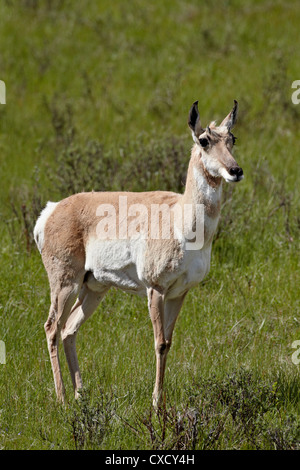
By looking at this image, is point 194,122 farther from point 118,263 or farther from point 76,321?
point 76,321

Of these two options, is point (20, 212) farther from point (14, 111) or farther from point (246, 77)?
point (246, 77)

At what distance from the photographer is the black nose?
587 centimetres

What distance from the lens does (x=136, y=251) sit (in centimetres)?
666

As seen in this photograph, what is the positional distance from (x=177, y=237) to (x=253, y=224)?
394 cm

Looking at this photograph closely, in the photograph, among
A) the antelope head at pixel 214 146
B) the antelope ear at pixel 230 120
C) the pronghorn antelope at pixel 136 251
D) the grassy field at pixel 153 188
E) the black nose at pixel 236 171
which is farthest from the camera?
the antelope ear at pixel 230 120

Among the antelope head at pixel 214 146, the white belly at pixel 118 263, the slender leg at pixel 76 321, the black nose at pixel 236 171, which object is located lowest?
the slender leg at pixel 76 321

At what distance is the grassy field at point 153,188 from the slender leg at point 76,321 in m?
0.18

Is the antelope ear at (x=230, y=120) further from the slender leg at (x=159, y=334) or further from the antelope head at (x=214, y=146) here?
the slender leg at (x=159, y=334)

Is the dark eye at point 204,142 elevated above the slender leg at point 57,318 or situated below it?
above

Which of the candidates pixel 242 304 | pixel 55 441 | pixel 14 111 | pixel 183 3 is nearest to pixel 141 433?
pixel 55 441

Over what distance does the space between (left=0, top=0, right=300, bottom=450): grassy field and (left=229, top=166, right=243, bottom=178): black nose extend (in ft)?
5.45

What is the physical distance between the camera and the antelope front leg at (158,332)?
6.48m

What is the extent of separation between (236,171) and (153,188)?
16.5ft

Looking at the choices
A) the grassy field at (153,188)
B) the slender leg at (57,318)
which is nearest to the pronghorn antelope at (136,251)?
the slender leg at (57,318)
